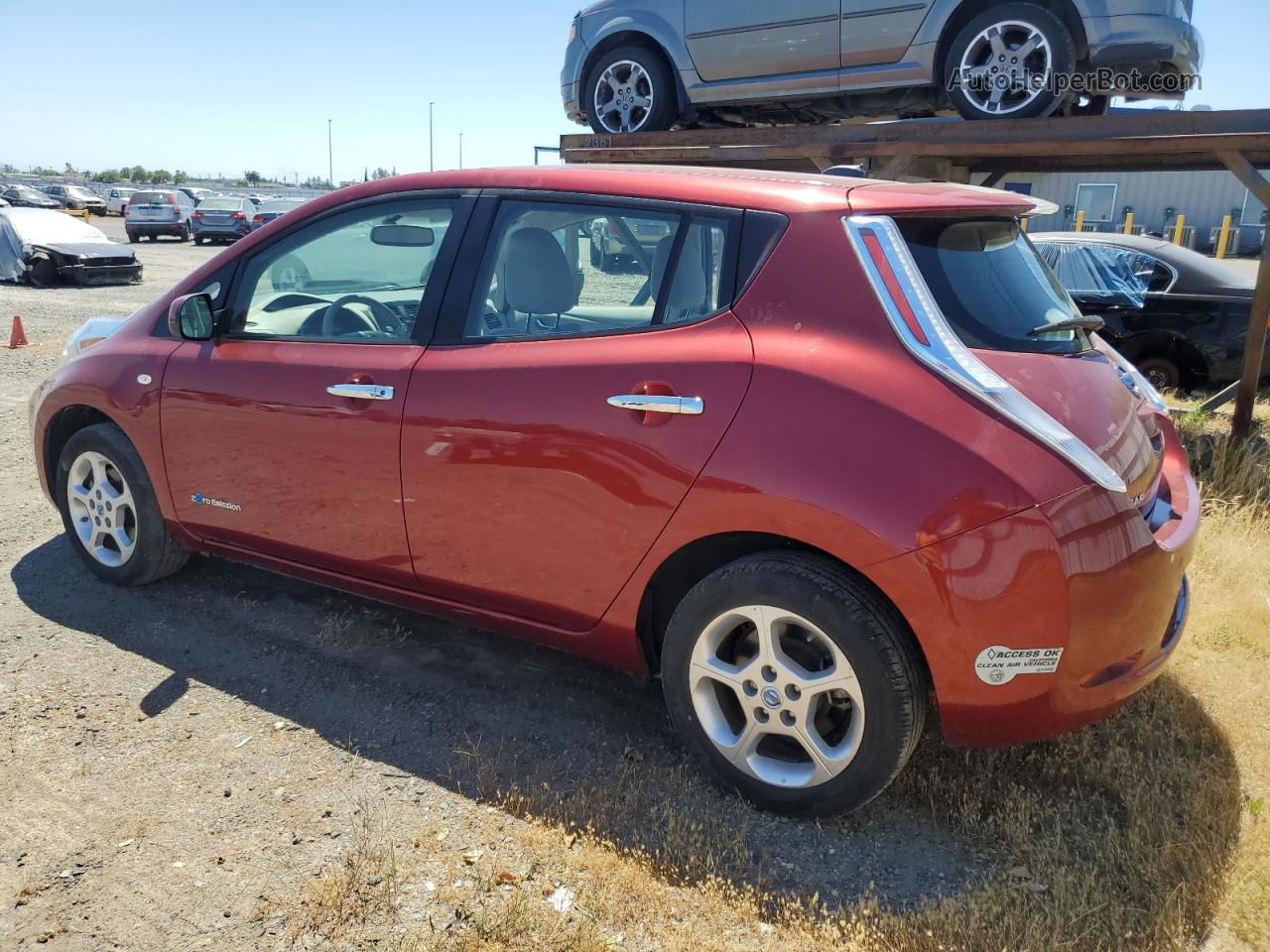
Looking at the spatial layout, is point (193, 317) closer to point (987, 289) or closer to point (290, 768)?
point (290, 768)

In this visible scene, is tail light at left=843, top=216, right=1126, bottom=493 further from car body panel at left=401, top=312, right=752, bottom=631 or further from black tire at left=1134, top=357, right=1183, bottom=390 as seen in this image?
black tire at left=1134, top=357, right=1183, bottom=390

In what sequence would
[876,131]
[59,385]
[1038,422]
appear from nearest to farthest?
1. [1038,422]
2. [59,385]
3. [876,131]

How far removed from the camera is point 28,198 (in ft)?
131

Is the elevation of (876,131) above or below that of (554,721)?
above

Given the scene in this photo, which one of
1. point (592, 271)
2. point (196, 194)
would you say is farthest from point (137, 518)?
point (196, 194)

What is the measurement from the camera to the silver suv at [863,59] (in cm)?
588

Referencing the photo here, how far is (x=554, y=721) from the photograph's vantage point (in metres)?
3.32

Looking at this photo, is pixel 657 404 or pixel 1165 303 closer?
pixel 657 404

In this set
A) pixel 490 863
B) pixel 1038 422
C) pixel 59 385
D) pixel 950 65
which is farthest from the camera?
pixel 950 65

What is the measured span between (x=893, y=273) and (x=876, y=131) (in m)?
4.72

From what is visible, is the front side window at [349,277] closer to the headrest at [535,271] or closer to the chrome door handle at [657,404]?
the headrest at [535,271]

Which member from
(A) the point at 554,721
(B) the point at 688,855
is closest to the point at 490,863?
(B) the point at 688,855

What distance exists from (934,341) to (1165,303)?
642 cm

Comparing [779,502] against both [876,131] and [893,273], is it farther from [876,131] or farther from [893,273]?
[876,131]
